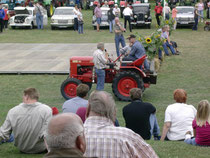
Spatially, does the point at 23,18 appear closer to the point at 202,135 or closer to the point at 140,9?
the point at 140,9

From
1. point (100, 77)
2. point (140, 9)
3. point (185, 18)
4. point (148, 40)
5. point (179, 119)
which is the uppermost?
point (140, 9)

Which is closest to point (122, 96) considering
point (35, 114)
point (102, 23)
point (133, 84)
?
point (133, 84)

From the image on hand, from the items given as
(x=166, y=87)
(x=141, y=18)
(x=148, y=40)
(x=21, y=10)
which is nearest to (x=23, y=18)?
(x=21, y=10)

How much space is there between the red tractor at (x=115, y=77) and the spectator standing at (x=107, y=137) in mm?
8202

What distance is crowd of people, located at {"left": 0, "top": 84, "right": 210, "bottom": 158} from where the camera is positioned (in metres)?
3.04

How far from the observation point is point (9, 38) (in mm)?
27203

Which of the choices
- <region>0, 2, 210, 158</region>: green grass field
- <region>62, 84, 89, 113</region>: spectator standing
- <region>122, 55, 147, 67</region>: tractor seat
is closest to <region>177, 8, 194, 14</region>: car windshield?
<region>0, 2, 210, 158</region>: green grass field

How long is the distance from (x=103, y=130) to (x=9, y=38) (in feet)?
79.3

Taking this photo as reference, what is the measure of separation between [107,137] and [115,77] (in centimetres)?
847

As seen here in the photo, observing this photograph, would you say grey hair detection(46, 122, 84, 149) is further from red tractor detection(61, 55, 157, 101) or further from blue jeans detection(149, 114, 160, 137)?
red tractor detection(61, 55, 157, 101)

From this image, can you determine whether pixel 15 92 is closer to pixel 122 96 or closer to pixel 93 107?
pixel 122 96

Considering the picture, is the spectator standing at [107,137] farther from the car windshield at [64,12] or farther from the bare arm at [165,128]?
the car windshield at [64,12]

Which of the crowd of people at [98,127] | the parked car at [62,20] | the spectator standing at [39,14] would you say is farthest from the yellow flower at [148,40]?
the spectator standing at [39,14]

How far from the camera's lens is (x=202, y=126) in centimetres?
686
